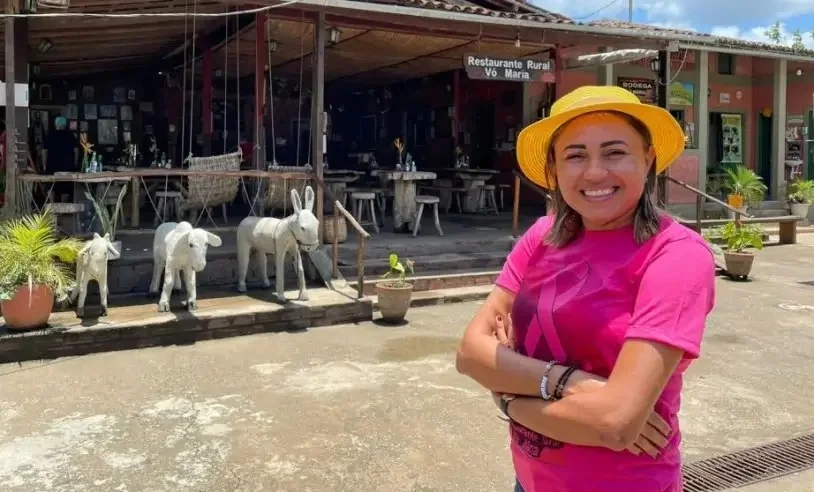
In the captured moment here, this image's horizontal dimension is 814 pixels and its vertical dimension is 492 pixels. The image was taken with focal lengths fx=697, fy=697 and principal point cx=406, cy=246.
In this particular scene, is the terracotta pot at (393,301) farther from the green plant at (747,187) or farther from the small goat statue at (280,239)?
the green plant at (747,187)

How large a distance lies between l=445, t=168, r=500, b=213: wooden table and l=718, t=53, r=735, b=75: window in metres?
7.23

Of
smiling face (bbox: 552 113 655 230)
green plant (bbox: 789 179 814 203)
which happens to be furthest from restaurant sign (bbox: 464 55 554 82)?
green plant (bbox: 789 179 814 203)

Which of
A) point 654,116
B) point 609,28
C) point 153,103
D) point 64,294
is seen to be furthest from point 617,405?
point 153,103

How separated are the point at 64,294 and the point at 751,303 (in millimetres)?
7423

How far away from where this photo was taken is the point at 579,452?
1.48 meters

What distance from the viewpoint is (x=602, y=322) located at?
146 centimetres

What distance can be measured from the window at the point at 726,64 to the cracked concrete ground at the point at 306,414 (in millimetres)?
11784

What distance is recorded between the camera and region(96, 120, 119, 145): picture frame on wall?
14.4 m

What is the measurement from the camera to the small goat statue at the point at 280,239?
6.62 m

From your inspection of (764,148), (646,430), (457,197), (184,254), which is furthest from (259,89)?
(764,148)

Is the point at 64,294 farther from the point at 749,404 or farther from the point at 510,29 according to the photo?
the point at 510,29

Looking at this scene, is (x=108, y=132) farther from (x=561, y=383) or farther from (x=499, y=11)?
(x=561, y=383)

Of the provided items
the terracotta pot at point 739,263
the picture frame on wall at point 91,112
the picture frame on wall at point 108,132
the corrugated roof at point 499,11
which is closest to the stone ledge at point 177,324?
the corrugated roof at point 499,11

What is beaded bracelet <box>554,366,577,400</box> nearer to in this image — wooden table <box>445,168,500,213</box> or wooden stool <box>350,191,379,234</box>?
wooden stool <box>350,191,379,234</box>
